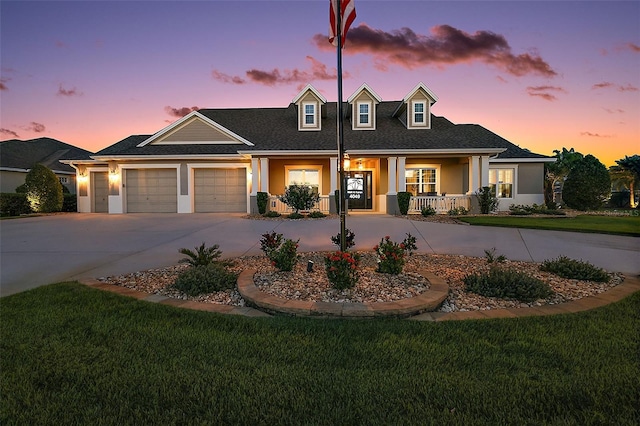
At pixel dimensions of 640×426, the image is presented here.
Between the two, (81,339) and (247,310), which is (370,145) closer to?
(247,310)

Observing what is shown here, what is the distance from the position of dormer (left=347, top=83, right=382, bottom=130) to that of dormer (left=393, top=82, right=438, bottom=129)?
161cm

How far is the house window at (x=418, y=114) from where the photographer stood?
16.8 m

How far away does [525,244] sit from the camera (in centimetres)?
734

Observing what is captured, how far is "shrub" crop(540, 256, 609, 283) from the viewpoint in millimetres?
4449

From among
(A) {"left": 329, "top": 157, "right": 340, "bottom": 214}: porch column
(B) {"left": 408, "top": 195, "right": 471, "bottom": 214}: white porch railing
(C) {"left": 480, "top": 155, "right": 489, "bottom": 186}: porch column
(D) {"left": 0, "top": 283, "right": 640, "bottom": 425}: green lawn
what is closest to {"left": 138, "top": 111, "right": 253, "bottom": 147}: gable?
(A) {"left": 329, "top": 157, "right": 340, "bottom": 214}: porch column

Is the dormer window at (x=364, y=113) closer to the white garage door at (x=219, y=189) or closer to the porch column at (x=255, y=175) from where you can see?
the porch column at (x=255, y=175)

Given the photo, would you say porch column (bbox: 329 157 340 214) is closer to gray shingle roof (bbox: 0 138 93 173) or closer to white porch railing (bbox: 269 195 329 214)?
white porch railing (bbox: 269 195 329 214)

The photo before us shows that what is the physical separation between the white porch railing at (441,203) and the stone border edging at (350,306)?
12.3 meters

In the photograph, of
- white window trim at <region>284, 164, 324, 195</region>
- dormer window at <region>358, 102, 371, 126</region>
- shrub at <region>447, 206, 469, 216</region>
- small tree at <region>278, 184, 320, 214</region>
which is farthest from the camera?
dormer window at <region>358, 102, 371, 126</region>

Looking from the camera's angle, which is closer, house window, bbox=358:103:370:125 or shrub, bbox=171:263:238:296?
shrub, bbox=171:263:238:296

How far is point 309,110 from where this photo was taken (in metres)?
17.1

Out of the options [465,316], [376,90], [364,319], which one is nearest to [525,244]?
[465,316]

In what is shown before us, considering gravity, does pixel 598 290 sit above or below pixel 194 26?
below

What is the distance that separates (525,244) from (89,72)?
17.2 m
